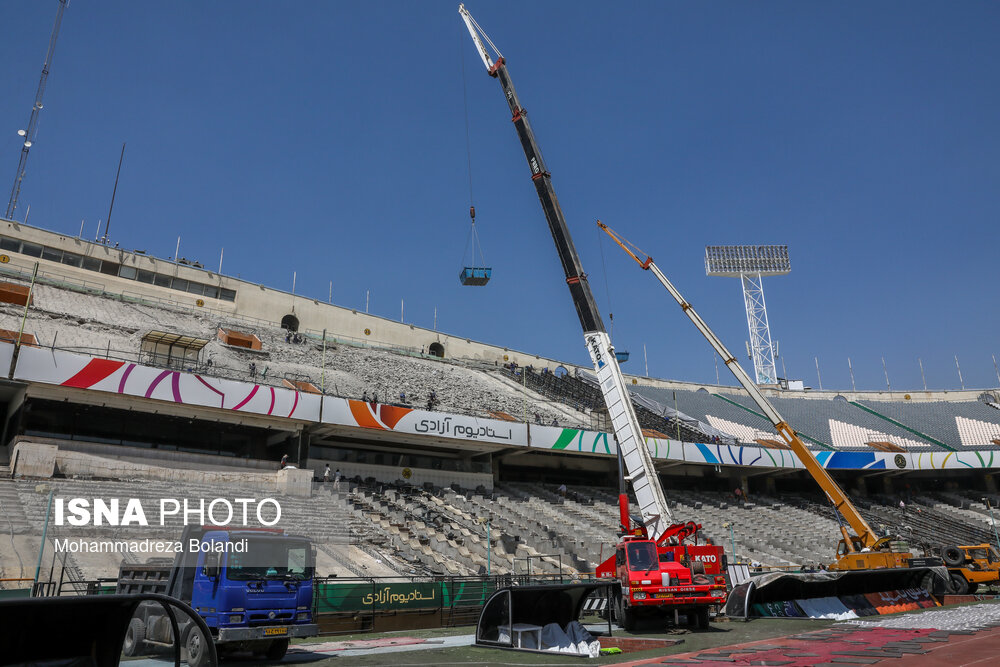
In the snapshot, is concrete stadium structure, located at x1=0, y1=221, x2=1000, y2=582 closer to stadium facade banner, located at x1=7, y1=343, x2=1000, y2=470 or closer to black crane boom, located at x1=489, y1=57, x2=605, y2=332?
stadium facade banner, located at x1=7, y1=343, x2=1000, y2=470

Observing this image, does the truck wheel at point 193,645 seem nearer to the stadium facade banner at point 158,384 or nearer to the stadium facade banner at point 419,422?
the stadium facade banner at point 158,384

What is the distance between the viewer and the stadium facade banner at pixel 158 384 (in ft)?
83.1

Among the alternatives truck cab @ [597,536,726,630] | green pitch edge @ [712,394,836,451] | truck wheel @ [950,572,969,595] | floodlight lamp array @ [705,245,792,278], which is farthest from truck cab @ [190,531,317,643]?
floodlight lamp array @ [705,245,792,278]

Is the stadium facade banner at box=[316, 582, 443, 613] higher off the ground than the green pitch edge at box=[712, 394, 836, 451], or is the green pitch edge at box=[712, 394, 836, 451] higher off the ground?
the green pitch edge at box=[712, 394, 836, 451]

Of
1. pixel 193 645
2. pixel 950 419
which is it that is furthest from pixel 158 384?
pixel 950 419

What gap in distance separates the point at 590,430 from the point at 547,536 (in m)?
11.2

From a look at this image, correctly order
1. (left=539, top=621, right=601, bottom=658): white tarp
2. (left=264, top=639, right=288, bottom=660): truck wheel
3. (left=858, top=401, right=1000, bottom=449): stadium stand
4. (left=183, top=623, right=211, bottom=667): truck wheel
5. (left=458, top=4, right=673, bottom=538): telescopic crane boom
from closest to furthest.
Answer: (left=183, top=623, right=211, bottom=667): truck wheel, (left=539, top=621, right=601, bottom=658): white tarp, (left=264, top=639, right=288, bottom=660): truck wheel, (left=458, top=4, right=673, bottom=538): telescopic crane boom, (left=858, top=401, right=1000, bottom=449): stadium stand

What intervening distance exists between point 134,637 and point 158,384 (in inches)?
961

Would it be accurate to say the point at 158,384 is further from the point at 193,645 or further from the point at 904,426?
the point at 904,426

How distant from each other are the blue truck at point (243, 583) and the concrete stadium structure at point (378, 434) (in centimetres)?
711

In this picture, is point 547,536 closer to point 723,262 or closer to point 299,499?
→ point 299,499

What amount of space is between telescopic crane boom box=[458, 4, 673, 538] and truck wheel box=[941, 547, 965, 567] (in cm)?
1191

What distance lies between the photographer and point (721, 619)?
1823 cm

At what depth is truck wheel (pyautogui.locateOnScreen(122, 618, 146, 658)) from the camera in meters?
5.53
